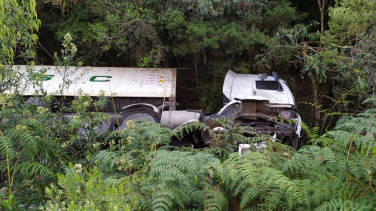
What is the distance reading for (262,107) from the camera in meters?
7.36

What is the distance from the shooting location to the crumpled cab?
21.9 feet

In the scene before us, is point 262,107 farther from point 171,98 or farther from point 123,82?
point 123,82

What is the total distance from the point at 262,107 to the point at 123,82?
402cm

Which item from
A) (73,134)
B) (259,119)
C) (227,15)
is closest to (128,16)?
(227,15)

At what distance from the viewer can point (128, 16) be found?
9125 mm

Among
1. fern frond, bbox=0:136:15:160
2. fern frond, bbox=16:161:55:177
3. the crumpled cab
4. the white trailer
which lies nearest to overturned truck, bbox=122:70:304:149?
the crumpled cab

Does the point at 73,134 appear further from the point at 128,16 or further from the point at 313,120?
the point at 313,120

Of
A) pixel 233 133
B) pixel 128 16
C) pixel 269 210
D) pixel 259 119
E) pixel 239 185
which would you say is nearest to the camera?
pixel 269 210

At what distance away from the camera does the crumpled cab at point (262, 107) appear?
667 cm

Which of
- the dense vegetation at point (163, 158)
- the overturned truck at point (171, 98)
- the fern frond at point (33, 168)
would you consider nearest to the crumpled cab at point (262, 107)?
the overturned truck at point (171, 98)

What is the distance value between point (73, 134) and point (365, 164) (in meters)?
3.15

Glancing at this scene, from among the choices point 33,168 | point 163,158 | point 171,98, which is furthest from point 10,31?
point 171,98

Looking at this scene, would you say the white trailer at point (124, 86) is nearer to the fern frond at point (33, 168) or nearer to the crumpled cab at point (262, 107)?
the crumpled cab at point (262, 107)

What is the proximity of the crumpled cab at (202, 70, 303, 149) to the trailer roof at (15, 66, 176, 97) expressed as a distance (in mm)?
1726
